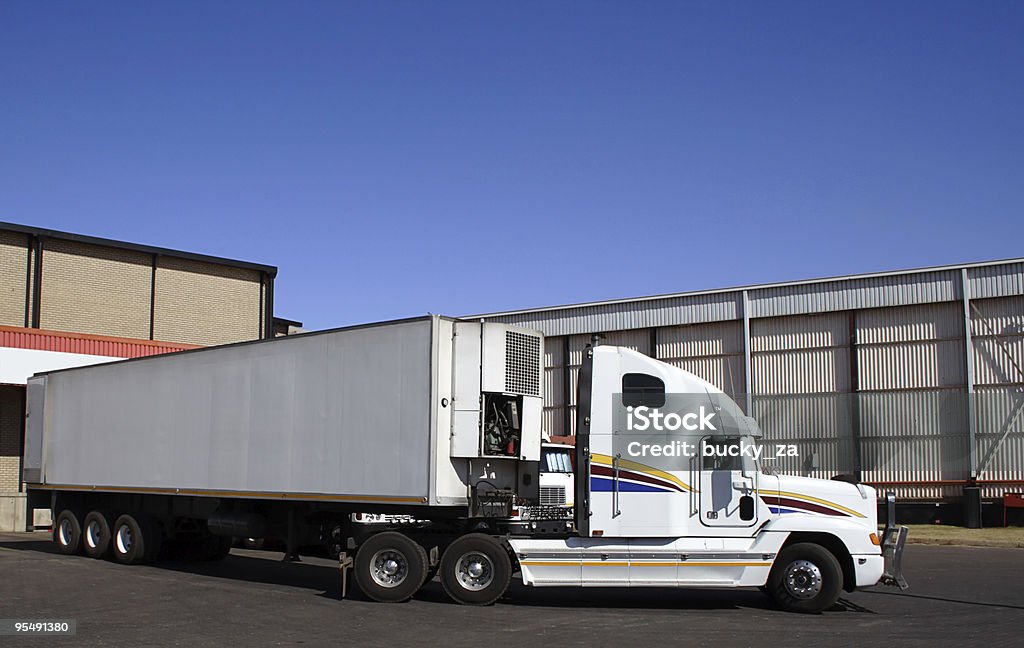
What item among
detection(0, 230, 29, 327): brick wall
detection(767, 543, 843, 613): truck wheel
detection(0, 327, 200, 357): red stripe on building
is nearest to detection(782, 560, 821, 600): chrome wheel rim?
detection(767, 543, 843, 613): truck wheel

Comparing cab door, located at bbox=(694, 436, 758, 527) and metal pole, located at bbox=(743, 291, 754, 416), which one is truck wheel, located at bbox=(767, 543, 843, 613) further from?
metal pole, located at bbox=(743, 291, 754, 416)

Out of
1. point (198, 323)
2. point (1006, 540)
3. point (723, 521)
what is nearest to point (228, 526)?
point (723, 521)

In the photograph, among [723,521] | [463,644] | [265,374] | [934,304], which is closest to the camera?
[463,644]

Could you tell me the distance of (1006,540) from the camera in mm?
30562

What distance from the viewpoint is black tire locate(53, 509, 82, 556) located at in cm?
2184

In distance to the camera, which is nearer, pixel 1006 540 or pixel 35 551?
pixel 35 551

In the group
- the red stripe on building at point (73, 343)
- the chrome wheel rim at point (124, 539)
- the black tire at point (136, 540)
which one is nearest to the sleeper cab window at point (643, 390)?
the black tire at point (136, 540)

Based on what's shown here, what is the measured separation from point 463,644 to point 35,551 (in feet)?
52.6

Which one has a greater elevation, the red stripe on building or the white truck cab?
the red stripe on building

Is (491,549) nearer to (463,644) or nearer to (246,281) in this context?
(463,644)

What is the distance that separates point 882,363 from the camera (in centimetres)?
3875

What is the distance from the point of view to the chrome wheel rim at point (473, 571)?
48.5 feet

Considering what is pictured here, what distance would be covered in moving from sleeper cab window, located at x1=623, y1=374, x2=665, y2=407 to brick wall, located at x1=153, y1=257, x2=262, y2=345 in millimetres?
30706

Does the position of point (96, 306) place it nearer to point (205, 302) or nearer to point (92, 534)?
point (205, 302)
